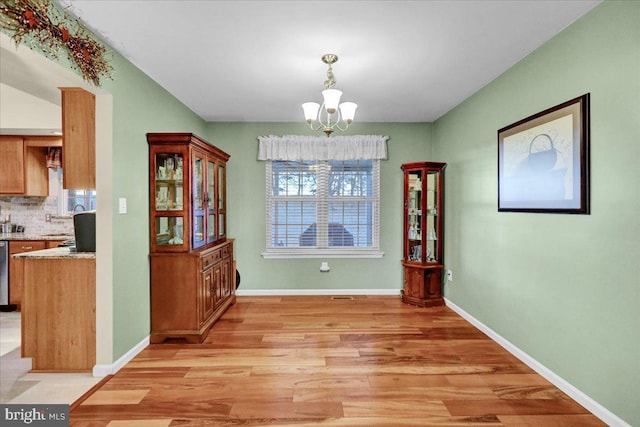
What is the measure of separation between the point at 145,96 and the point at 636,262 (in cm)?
391

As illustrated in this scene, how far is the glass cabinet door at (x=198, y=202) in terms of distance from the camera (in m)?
3.39

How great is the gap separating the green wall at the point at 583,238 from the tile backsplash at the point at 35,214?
17.9 ft

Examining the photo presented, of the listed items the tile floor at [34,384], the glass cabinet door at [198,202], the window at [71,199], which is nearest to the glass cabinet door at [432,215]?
the glass cabinet door at [198,202]

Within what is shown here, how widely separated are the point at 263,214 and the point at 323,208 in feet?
2.91

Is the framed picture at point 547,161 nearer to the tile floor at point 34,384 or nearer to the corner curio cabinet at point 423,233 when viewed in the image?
the corner curio cabinet at point 423,233

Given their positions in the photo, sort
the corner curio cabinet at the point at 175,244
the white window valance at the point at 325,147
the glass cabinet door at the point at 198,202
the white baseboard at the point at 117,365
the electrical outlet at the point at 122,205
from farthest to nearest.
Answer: the white window valance at the point at 325,147 → the glass cabinet door at the point at 198,202 → the corner curio cabinet at the point at 175,244 → the electrical outlet at the point at 122,205 → the white baseboard at the point at 117,365

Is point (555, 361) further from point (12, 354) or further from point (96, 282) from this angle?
point (12, 354)

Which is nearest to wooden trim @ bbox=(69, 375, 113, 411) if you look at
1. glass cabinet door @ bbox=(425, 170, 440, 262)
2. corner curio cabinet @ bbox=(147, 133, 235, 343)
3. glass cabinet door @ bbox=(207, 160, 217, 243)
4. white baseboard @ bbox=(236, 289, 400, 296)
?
corner curio cabinet @ bbox=(147, 133, 235, 343)

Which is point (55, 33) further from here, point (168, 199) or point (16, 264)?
point (16, 264)

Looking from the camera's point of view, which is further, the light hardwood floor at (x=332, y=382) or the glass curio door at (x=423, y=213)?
A: the glass curio door at (x=423, y=213)

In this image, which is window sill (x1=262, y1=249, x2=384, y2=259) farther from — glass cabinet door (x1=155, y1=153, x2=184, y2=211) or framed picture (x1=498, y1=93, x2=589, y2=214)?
framed picture (x1=498, y1=93, x2=589, y2=214)

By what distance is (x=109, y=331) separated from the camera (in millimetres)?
2656

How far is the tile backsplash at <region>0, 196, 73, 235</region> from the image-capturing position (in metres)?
4.72

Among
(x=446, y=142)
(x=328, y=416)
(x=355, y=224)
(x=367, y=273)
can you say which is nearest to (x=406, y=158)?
(x=446, y=142)
